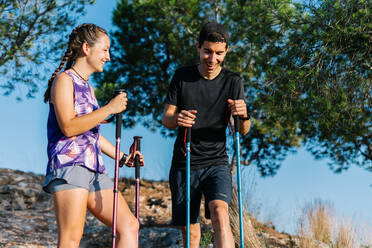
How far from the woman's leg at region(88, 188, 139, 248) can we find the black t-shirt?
2.65ft

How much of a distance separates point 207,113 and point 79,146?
1151 millimetres

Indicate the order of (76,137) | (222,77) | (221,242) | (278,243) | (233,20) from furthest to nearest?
1. (233,20)
2. (278,243)
3. (222,77)
4. (221,242)
5. (76,137)

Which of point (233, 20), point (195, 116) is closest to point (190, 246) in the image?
point (195, 116)

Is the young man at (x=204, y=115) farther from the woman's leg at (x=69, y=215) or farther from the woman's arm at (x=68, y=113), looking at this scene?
the woman's leg at (x=69, y=215)

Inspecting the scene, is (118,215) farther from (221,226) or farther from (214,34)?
(214,34)

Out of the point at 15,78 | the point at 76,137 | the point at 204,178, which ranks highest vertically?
the point at 15,78

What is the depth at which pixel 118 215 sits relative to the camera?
2.75 m

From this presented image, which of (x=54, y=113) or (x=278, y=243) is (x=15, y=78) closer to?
(x=278, y=243)

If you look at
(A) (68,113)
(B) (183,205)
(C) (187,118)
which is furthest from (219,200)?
(A) (68,113)

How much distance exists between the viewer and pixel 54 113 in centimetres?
267

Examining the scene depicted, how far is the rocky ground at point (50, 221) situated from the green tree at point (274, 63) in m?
2.36

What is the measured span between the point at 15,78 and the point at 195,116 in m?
9.38

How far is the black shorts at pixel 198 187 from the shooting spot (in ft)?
10.3

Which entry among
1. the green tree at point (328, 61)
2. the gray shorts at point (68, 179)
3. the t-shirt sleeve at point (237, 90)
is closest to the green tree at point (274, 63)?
the green tree at point (328, 61)
